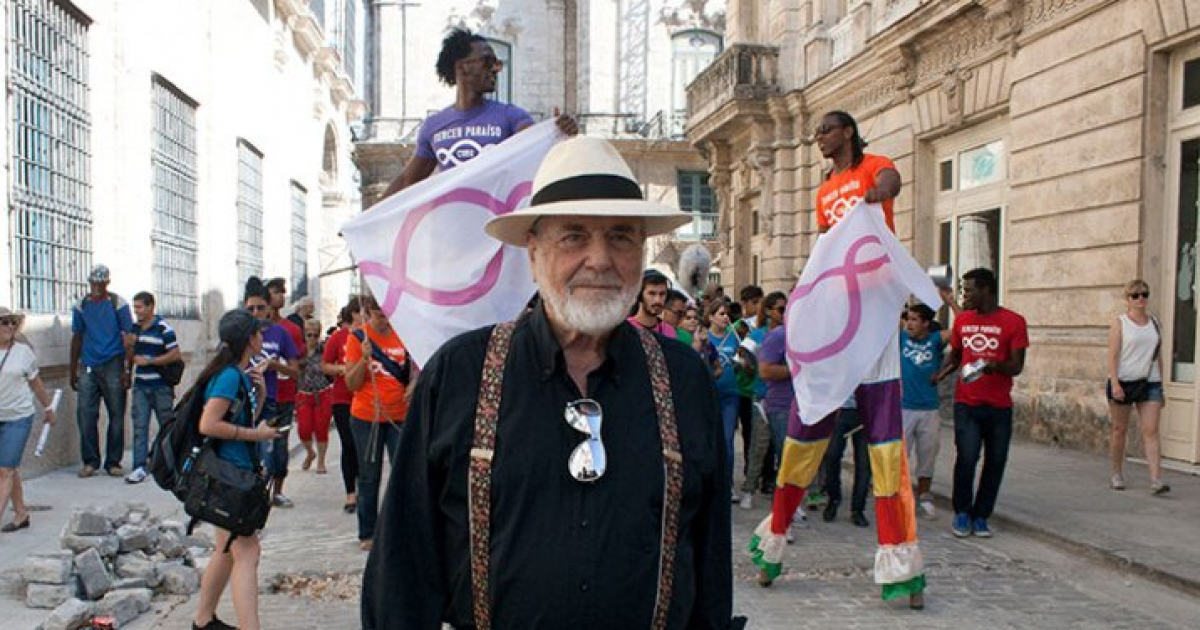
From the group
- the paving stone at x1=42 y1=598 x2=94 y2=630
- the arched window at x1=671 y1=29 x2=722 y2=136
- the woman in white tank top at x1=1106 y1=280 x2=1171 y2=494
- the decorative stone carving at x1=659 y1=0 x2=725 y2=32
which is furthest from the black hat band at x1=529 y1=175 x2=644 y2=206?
the decorative stone carving at x1=659 y1=0 x2=725 y2=32

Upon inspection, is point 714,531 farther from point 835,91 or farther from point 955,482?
point 835,91

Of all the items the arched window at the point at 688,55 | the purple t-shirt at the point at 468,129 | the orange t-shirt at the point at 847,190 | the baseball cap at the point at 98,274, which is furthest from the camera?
the arched window at the point at 688,55

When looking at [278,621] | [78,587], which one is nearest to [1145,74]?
[278,621]

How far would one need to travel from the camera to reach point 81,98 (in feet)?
38.2

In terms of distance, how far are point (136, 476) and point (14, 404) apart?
284cm

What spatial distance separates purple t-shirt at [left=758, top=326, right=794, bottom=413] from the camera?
24.7 ft

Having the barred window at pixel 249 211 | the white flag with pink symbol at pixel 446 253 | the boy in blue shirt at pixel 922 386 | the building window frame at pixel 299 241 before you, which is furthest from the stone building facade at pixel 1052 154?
the building window frame at pixel 299 241

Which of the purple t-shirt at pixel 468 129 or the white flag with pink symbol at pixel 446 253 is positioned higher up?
the purple t-shirt at pixel 468 129

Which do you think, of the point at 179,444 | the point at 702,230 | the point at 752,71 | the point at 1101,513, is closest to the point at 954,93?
the point at 752,71

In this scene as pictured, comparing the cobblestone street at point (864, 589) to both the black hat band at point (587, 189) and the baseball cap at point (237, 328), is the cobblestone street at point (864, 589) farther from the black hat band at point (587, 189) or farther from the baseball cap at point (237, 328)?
the black hat band at point (587, 189)

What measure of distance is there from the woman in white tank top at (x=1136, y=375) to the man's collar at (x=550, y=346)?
8021 mm

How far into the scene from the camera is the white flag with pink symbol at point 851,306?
5609 mm

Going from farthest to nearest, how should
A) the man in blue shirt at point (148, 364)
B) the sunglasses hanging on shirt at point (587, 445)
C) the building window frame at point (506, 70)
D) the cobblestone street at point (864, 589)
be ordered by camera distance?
the building window frame at point (506, 70)
the man in blue shirt at point (148, 364)
the cobblestone street at point (864, 589)
the sunglasses hanging on shirt at point (587, 445)

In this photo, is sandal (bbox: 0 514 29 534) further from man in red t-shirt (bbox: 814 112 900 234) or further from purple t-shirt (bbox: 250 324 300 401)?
man in red t-shirt (bbox: 814 112 900 234)
